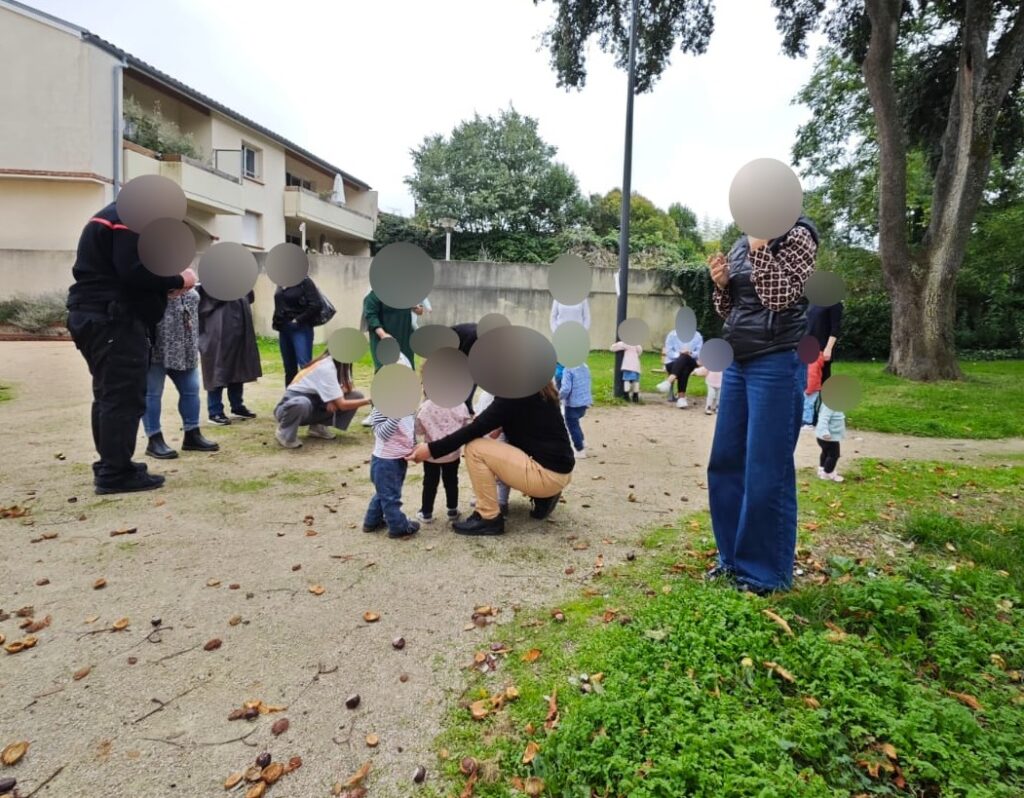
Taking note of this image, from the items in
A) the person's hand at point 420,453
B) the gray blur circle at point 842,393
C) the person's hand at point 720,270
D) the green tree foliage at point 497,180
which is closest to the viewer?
the person's hand at point 720,270

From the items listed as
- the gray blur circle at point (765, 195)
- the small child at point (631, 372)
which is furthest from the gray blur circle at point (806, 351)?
the small child at point (631, 372)

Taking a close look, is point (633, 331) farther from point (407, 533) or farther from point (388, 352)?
point (407, 533)

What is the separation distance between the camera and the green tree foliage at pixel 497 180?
11625 millimetres

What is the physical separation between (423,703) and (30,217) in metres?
18.7

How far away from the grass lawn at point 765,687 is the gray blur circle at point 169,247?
6.57 feet

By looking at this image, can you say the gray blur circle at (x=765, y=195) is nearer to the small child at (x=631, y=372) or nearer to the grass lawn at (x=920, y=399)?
the grass lawn at (x=920, y=399)

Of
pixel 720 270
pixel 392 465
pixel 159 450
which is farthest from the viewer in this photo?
pixel 159 450

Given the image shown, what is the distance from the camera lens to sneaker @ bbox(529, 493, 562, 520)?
381cm

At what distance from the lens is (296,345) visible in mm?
6000

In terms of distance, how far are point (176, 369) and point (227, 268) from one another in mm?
3343

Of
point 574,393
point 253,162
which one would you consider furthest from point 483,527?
point 253,162

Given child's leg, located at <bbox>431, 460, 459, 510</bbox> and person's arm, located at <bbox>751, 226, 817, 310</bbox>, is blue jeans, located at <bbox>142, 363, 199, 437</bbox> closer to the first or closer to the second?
child's leg, located at <bbox>431, 460, 459, 510</bbox>

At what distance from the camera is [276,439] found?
5699mm

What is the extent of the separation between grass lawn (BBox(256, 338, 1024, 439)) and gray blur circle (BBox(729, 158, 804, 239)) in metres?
4.85
